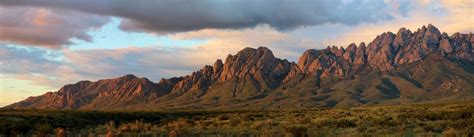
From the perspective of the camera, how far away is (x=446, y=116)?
4144cm

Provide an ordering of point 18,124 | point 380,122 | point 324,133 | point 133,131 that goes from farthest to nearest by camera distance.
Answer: point 18,124, point 380,122, point 133,131, point 324,133

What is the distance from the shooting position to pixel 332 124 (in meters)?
36.8

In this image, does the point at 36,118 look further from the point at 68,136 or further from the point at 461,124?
the point at 461,124

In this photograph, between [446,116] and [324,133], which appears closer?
[324,133]

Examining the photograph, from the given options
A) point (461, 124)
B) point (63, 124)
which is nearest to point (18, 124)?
point (63, 124)

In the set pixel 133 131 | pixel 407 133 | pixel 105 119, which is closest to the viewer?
pixel 407 133

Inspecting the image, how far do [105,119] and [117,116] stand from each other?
629cm

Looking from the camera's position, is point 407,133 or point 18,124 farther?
point 18,124

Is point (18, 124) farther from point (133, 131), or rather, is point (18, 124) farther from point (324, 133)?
point (324, 133)

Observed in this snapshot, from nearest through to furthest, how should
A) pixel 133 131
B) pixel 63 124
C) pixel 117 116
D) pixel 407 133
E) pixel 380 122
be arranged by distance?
pixel 407 133 → pixel 133 131 → pixel 380 122 → pixel 63 124 → pixel 117 116

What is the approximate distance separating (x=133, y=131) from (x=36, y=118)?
816 inches

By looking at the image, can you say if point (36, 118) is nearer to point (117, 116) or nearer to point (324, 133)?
point (117, 116)

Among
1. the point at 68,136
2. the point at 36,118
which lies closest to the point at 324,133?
the point at 68,136

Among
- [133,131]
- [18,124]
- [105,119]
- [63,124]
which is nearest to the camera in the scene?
[133,131]
